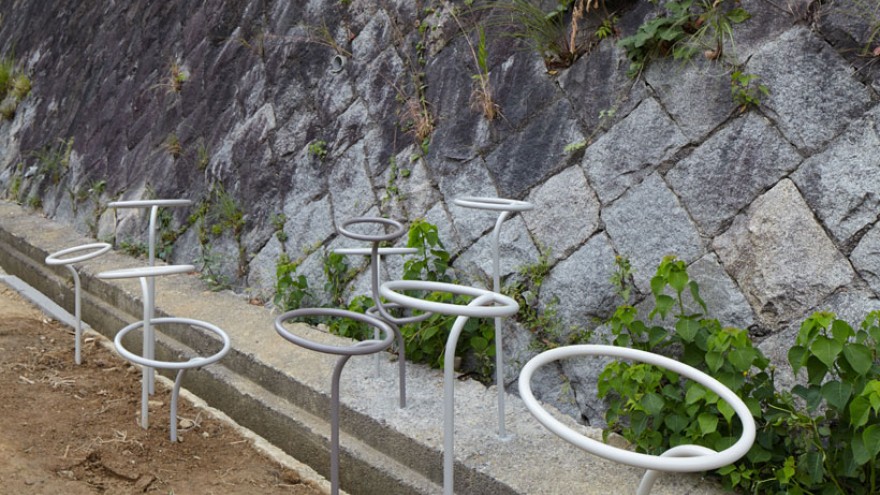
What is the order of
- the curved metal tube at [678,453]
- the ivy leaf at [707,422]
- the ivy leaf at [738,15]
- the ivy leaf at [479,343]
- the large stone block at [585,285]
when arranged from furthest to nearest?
the ivy leaf at [479,343] → the large stone block at [585,285] → the ivy leaf at [738,15] → the ivy leaf at [707,422] → the curved metal tube at [678,453]

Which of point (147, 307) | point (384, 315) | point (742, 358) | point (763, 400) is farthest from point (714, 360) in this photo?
point (147, 307)

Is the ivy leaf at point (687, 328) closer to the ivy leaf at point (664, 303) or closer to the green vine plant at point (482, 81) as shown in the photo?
the ivy leaf at point (664, 303)

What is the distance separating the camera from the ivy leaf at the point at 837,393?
6.93ft

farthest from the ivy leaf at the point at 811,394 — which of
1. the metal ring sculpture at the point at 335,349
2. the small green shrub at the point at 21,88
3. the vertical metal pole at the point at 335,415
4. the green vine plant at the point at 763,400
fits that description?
the small green shrub at the point at 21,88

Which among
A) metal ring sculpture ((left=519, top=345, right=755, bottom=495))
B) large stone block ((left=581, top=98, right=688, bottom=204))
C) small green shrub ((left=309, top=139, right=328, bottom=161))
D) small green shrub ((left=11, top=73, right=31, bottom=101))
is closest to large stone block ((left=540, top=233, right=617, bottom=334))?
large stone block ((left=581, top=98, right=688, bottom=204))

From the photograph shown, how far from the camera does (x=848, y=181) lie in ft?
7.90

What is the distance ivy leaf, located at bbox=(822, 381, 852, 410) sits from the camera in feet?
6.93

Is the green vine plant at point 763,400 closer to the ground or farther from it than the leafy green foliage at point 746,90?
closer to the ground

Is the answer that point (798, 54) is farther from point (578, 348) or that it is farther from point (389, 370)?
point (389, 370)

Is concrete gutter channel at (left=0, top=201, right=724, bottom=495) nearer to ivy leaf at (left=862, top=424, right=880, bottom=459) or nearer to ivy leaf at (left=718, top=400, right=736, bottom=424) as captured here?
ivy leaf at (left=718, top=400, right=736, bottom=424)

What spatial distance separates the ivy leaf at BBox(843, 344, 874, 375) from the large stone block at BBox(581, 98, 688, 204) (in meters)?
0.91

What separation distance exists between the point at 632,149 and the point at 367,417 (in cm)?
128

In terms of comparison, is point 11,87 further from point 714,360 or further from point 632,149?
point 714,360

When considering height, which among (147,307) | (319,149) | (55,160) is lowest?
(147,307)
